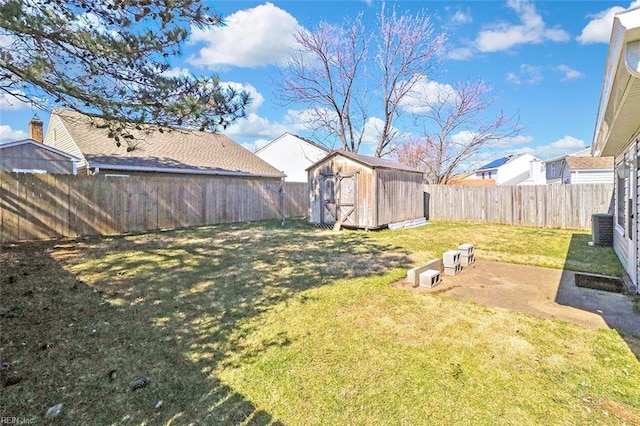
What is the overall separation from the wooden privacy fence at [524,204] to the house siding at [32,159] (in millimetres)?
14902

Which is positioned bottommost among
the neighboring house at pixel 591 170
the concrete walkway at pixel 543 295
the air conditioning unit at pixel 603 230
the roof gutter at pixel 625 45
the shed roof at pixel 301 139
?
the concrete walkway at pixel 543 295

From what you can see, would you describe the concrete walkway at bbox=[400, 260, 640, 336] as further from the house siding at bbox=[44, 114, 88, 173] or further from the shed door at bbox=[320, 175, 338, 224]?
the house siding at bbox=[44, 114, 88, 173]

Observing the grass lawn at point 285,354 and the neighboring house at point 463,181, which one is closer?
the grass lawn at point 285,354

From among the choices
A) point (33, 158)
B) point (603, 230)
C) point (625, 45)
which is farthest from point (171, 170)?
point (603, 230)

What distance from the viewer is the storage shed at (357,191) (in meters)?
11.2

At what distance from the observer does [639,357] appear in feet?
9.41

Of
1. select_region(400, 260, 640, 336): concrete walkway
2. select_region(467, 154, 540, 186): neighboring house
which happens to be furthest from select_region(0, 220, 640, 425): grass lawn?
select_region(467, 154, 540, 186): neighboring house

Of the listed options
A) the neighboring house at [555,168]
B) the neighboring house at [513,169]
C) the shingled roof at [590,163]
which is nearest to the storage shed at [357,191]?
the shingled roof at [590,163]

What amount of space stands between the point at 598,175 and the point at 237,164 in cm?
1985

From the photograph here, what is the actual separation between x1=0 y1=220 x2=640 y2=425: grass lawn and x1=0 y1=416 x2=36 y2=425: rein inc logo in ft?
0.08

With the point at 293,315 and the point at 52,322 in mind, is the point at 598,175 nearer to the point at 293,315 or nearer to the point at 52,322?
the point at 293,315

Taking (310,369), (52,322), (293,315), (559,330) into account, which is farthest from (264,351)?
(559,330)

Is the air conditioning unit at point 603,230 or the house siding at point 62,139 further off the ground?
the house siding at point 62,139

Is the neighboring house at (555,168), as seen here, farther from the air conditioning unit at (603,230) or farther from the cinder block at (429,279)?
the cinder block at (429,279)
